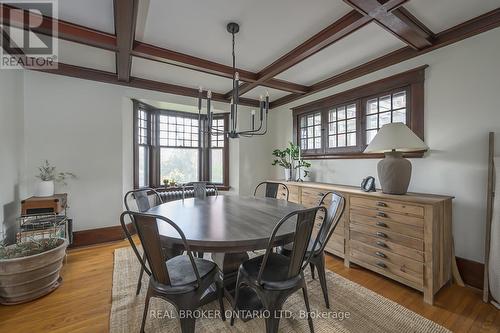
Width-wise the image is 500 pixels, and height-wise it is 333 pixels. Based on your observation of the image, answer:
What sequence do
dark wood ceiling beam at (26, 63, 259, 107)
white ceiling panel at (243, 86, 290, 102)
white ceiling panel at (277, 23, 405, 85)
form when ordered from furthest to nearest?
white ceiling panel at (243, 86, 290, 102) → dark wood ceiling beam at (26, 63, 259, 107) → white ceiling panel at (277, 23, 405, 85)

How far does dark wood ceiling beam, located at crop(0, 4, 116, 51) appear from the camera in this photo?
1876 mm

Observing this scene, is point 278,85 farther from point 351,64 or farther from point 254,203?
point 254,203

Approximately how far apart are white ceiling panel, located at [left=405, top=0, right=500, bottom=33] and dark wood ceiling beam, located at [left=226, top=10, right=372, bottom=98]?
430mm

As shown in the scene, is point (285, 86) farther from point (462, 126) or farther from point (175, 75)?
point (462, 126)

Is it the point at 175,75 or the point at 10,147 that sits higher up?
the point at 175,75

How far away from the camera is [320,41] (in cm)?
227

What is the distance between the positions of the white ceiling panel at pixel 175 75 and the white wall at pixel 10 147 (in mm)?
1383

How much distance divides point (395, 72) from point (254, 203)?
2.45 metres

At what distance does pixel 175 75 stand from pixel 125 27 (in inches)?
57.9

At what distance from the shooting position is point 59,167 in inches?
121

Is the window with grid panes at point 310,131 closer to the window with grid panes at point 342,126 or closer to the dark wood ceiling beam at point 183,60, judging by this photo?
the window with grid panes at point 342,126

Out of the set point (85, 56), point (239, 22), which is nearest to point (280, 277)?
point (239, 22)

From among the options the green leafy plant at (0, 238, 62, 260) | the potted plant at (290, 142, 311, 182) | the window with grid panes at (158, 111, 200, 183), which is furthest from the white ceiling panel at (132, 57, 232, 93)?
the green leafy plant at (0, 238, 62, 260)

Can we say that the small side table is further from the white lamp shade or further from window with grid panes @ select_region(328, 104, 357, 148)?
window with grid panes @ select_region(328, 104, 357, 148)
